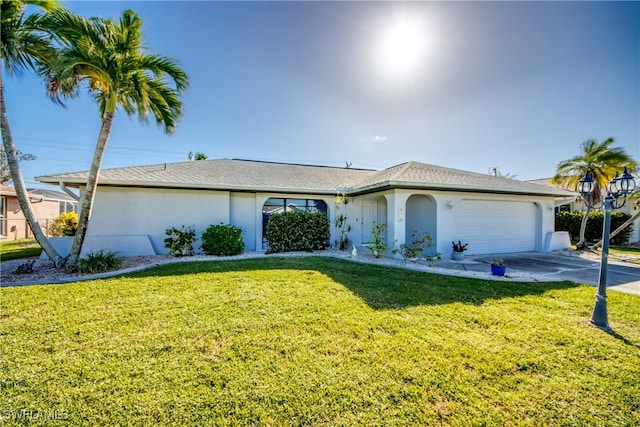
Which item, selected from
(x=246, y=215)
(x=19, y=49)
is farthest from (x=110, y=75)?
(x=246, y=215)

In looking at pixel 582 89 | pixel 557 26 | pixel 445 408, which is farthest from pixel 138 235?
pixel 582 89

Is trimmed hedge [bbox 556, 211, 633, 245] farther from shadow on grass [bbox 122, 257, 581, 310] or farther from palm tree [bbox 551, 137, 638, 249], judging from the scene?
shadow on grass [bbox 122, 257, 581, 310]

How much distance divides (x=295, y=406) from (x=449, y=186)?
975 centimetres

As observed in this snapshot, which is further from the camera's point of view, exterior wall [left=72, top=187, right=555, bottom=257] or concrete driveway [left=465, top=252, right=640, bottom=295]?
exterior wall [left=72, top=187, right=555, bottom=257]

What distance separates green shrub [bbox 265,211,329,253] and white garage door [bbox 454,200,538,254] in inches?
249

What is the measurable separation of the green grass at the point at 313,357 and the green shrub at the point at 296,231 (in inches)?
213

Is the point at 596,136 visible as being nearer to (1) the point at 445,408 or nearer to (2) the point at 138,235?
(1) the point at 445,408

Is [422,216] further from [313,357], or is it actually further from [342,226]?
[313,357]

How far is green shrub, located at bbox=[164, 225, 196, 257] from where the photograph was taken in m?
10.3

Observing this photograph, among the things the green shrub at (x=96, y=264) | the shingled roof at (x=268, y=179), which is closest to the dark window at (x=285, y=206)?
the shingled roof at (x=268, y=179)

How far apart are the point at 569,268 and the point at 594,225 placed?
12.4 meters

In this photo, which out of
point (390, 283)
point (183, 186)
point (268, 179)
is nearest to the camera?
point (390, 283)

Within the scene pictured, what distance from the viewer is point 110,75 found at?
23.7 ft

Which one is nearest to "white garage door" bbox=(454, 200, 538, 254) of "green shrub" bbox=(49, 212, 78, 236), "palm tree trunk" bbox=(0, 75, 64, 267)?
"palm tree trunk" bbox=(0, 75, 64, 267)
